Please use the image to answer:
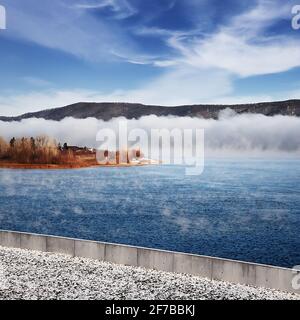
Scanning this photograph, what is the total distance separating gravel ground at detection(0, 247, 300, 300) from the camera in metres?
12.2

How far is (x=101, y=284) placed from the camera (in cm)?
1317

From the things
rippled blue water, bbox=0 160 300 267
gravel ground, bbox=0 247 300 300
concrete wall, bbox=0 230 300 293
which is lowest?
rippled blue water, bbox=0 160 300 267

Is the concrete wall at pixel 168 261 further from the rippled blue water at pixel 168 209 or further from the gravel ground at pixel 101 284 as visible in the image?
the rippled blue water at pixel 168 209

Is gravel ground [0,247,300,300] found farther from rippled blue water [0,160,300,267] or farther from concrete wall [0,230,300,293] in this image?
rippled blue water [0,160,300,267]

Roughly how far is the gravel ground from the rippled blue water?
23.2 meters

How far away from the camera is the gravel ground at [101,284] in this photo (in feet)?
40.2

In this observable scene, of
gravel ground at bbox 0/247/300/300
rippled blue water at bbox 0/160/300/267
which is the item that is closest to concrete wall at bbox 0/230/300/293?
gravel ground at bbox 0/247/300/300

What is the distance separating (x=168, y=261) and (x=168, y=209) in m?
48.5

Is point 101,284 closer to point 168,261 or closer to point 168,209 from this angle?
point 168,261

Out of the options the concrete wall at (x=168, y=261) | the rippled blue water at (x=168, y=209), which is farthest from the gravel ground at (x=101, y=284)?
the rippled blue water at (x=168, y=209)

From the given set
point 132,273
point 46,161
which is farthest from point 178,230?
point 132,273

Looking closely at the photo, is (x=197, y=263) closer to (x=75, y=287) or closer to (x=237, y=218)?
(x=75, y=287)

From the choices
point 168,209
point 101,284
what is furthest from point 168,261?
point 168,209

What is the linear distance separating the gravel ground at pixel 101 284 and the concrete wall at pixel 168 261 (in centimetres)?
24
